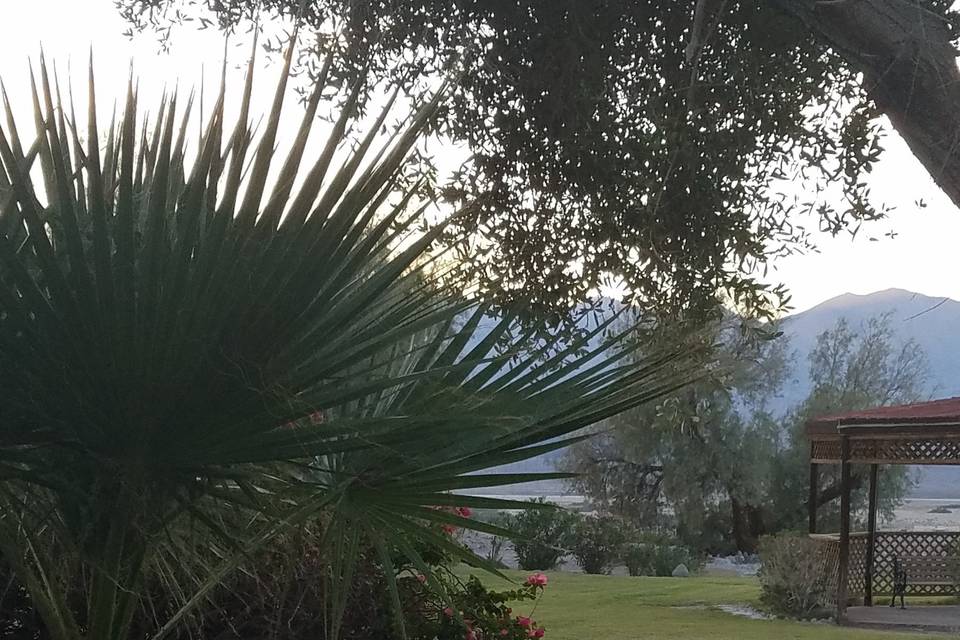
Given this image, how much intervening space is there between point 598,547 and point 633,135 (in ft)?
58.2

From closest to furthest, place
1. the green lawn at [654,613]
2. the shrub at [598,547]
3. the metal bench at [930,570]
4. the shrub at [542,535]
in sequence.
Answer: the green lawn at [654,613], the metal bench at [930,570], the shrub at [542,535], the shrub at [598,547]

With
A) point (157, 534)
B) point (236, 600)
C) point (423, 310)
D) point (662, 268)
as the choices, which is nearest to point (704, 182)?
point (662, 268)

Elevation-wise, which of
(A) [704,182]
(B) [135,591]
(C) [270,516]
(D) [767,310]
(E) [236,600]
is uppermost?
(A) [704,182]

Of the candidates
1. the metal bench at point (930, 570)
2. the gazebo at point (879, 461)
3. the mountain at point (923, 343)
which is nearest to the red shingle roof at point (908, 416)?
the gazebo at point (879, 461)

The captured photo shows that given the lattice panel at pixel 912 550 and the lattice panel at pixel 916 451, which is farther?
the lattice panel at pixel 912 550

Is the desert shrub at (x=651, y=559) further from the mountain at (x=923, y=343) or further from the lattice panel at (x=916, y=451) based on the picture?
the lattice panel at (x=916, y=451)

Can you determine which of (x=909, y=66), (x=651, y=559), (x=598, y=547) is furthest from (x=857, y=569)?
(x=909, y=66)

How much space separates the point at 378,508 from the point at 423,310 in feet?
1.58

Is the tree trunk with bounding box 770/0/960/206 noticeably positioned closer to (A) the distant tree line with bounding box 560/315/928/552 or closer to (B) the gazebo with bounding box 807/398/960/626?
(B) the gazebo with bounding box 807/398/960/626

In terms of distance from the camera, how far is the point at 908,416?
12562 mm

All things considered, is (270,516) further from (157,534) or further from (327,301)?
(327,301)

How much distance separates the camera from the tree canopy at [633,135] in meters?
3.95

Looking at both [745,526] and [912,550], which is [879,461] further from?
[745,526]

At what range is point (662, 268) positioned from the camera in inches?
159
